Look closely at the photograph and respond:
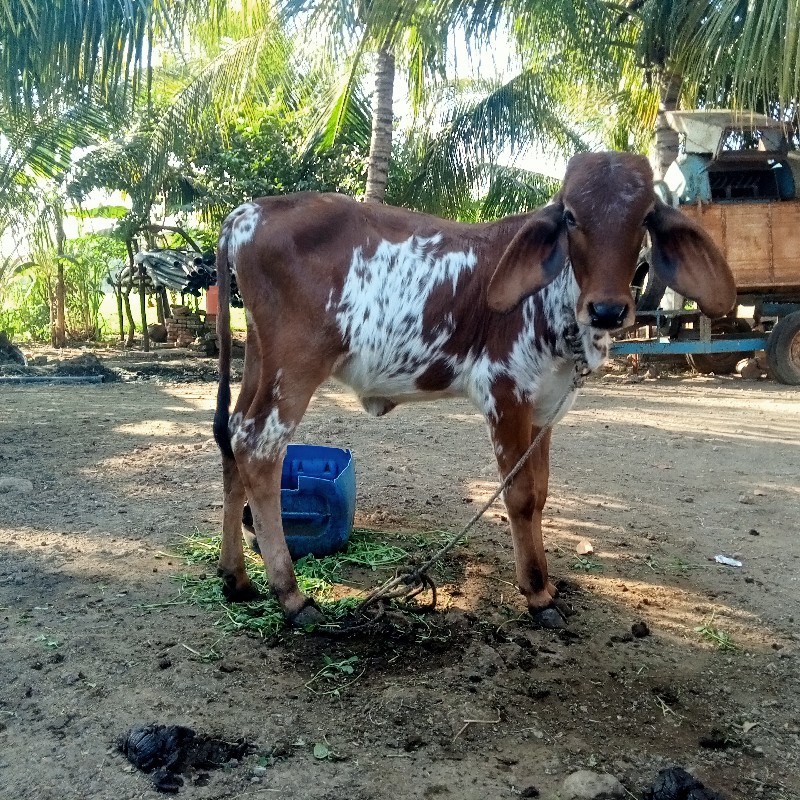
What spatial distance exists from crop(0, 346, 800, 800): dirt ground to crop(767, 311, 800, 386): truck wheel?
471 cm

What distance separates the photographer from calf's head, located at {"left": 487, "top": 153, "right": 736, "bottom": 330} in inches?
116

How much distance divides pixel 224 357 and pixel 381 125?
7628 millimetres

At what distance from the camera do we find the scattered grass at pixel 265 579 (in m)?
3.44

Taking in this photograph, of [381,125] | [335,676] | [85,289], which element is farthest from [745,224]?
[85,289]

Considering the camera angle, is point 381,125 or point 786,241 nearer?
point 786,241

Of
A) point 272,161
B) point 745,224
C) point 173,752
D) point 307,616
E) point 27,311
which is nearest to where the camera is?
point 173,752

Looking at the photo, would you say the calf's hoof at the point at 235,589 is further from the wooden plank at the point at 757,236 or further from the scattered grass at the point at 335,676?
the wooden plank at the point at 757,236

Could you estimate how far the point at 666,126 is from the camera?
40.1 feet

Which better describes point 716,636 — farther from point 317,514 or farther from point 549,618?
point 317,514

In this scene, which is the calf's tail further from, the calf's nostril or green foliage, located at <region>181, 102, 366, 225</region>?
green foliage, located at <region>181, 102, 366, 225</region>

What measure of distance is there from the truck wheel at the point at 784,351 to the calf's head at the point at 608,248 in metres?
8.04

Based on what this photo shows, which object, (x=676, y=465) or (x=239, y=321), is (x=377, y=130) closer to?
(x=676, y=465)

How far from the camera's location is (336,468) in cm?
451

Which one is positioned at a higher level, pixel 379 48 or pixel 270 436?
pixel 379 48
